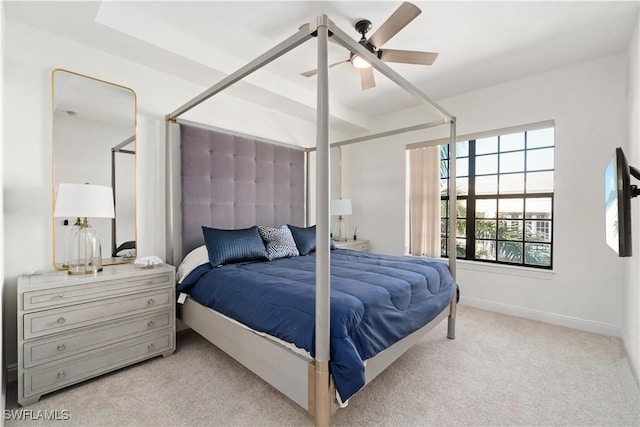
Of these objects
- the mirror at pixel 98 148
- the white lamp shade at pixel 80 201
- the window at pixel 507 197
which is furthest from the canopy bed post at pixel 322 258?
the window at pixel 507 197

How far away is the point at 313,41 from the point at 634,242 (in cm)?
295

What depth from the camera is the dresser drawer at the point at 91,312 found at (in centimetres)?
181

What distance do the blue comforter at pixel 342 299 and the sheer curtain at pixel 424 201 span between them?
153cm

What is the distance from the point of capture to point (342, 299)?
1638 millimetres

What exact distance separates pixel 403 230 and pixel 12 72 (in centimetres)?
420

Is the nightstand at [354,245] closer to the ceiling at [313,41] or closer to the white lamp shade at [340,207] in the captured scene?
the white lamp shade at [340,207]

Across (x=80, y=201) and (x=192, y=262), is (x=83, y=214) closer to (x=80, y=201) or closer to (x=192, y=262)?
(x=80, y=201)

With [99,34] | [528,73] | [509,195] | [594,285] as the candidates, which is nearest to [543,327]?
[594,285]

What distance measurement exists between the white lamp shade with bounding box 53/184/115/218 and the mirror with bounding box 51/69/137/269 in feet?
1.08

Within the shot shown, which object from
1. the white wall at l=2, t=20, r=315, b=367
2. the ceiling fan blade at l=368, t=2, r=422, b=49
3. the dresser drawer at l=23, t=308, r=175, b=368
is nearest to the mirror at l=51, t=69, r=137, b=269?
the white wall at l=2, t=20, r=315, b=367

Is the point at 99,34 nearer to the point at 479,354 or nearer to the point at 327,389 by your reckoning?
the point at 327,389

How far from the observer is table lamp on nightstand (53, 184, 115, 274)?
2006 mm

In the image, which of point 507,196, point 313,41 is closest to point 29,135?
point 313,41

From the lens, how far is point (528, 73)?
3193 millimetres
